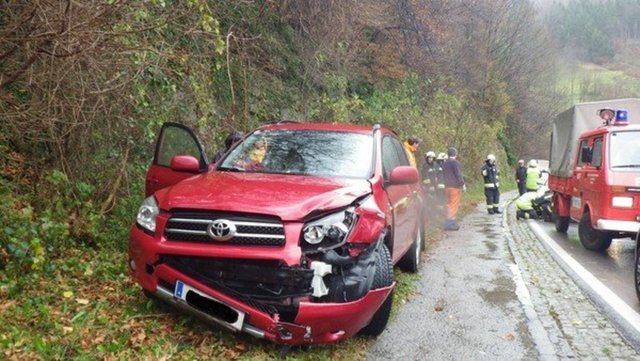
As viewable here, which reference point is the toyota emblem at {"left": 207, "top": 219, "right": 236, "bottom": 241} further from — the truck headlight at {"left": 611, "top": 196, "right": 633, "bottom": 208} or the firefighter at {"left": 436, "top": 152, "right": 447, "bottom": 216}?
the firefighter at {"left": 436, "top": 152, "right": 447, "bottom": 216}

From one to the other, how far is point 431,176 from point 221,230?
33.7ft

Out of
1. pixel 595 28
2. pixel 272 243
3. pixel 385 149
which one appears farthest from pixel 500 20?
pixel 595 28

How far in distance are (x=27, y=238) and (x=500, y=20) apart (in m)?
37.7

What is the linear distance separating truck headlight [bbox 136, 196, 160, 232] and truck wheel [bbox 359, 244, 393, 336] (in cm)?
172

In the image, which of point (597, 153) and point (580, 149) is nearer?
point (597, 153)

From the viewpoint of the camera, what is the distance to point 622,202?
8.85 meters

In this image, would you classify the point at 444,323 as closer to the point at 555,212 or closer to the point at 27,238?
the point at 27,238

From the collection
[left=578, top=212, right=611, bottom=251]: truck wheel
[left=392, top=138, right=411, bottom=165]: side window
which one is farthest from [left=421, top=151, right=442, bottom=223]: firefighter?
[left=392, top=138, right=411, bottom=165]: side window

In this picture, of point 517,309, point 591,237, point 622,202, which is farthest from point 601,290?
point 591,237

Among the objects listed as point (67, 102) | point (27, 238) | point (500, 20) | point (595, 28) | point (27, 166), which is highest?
point (595, 28)

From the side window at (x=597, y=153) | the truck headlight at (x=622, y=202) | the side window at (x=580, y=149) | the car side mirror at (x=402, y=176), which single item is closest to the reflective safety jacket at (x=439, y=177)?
the side window at (x=580, y=149)

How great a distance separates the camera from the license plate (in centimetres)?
387

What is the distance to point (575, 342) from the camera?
486 centimetres

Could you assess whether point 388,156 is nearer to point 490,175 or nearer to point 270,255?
point 270,255
